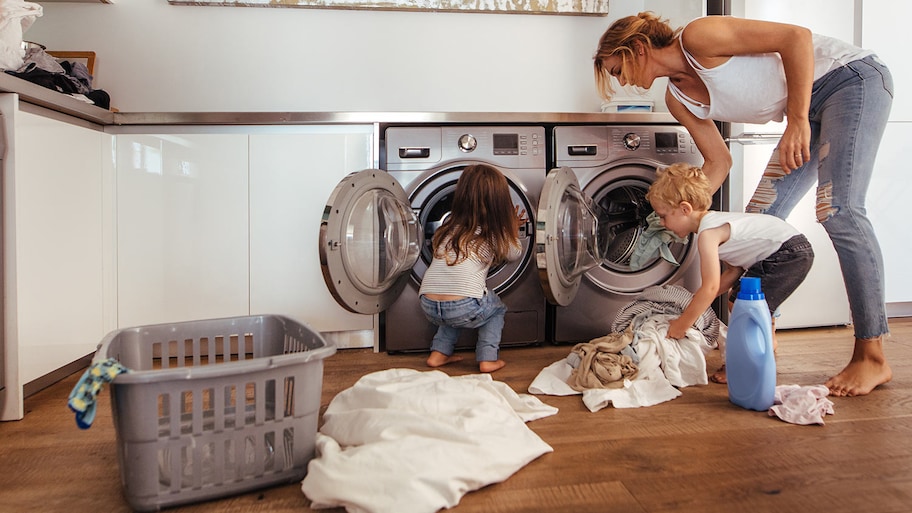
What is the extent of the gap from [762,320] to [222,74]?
2.75m

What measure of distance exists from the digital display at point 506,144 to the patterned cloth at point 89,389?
71.5 inches

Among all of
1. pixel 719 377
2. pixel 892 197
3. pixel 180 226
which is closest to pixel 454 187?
pixel 180 226

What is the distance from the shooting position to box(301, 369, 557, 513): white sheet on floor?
1.20 m

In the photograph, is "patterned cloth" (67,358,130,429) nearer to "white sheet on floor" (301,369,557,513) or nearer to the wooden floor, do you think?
the wooden floor

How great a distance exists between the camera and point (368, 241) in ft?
7.53

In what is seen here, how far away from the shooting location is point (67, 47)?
309 centimetres

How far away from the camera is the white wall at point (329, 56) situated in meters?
3.13

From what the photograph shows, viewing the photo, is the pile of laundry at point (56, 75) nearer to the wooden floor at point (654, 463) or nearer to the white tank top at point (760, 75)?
the wooden floor at point (654, 463)

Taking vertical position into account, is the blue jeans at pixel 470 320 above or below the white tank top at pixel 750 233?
below

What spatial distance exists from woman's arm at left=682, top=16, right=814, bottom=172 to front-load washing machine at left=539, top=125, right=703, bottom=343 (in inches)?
26.9

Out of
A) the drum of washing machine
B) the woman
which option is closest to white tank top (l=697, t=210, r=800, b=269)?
the woman

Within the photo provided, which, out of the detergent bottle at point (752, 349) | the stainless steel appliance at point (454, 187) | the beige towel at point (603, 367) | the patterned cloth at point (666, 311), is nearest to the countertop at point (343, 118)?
the stainless steel appliance at point (454, 187)

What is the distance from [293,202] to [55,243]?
2.86ft

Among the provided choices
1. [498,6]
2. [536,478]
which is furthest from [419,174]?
[536,478]
